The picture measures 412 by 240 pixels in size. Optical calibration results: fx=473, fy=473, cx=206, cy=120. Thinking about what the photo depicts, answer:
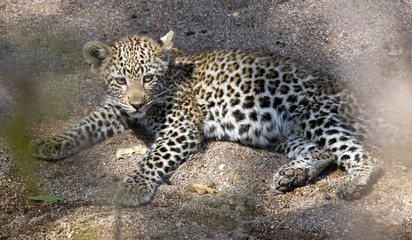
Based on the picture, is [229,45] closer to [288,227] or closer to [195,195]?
[195,195]

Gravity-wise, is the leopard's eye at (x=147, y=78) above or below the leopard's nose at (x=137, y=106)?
above

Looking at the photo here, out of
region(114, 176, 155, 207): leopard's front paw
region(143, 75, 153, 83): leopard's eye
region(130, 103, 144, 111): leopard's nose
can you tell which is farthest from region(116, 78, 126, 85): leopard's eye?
region(114, 176, 155, 207): leopard's front paw

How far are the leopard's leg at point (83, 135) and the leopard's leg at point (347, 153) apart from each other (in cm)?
275

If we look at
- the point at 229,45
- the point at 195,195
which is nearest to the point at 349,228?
the point at 195,195

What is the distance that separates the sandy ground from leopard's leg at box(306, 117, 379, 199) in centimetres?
15

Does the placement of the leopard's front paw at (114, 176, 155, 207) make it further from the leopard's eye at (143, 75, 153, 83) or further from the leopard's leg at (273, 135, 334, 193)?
the leopard's leg at (273, 135, 334, 193)

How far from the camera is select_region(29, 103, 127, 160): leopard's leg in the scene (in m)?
6.24

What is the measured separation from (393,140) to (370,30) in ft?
8.73

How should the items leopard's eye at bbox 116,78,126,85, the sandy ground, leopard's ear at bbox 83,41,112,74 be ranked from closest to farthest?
the sandy ground, leopard's ear at bbox 83,41,112,74, leopard's eye at bbox 116,78,126,85

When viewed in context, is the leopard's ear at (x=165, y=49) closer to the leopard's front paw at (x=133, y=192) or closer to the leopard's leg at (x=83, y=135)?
the leopard's leg at (x=83, y=135)

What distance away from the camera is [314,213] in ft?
16.4

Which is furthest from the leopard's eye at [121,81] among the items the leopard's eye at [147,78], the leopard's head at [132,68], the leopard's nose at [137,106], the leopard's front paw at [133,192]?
the leopard's front paw at [133,192]

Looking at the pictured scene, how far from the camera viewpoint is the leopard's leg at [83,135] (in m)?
6.24

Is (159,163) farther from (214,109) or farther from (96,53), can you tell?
(96,53)
